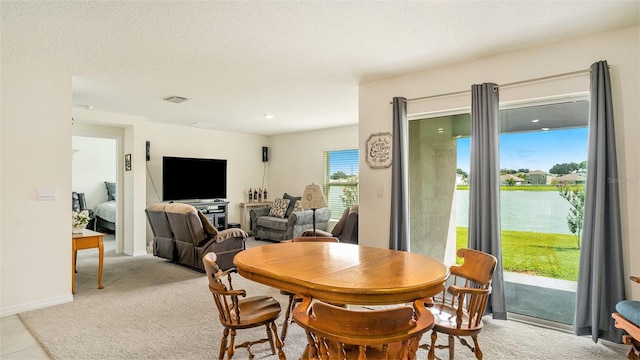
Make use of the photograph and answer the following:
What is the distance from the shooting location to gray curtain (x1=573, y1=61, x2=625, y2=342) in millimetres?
2598

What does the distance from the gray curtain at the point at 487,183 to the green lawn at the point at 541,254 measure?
301 mm

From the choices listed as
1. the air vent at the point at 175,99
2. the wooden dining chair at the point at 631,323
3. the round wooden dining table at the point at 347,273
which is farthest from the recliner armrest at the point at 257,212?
the wooden dining chair at the point at 631,323

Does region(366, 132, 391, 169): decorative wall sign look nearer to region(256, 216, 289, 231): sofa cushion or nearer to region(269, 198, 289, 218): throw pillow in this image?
region(256, 216, 289, 231): sofa cushion

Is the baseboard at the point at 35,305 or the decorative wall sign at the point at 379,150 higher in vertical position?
the decorative wall sign at the point at 379,150

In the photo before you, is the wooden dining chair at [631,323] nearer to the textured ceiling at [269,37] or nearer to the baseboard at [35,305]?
the textured ceiling at [269,37]

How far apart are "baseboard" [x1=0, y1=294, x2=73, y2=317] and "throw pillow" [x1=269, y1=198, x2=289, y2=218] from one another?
164 inches

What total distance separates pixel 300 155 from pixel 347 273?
6.14m

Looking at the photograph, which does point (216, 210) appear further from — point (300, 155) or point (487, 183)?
point (487, 183)

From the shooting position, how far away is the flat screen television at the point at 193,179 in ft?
21.4

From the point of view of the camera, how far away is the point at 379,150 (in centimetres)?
387

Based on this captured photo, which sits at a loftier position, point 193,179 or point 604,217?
point 193,179

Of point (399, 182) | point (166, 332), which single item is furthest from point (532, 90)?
point (166, 332)

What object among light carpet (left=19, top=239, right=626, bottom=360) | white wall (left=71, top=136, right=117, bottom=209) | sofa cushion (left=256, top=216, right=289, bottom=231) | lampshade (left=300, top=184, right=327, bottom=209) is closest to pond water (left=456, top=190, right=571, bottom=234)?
light carpet (left=19, top=239, right=626, bottom=360)

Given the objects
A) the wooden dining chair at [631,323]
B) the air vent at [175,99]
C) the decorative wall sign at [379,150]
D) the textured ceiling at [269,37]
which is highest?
the textured ceiling at [269,37]
